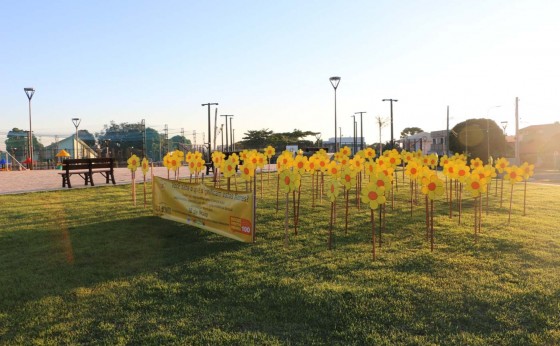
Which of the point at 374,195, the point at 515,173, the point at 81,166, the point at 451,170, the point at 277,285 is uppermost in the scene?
the point at 81,166

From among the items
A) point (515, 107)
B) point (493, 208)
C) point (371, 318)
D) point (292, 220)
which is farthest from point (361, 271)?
point (515, 107)

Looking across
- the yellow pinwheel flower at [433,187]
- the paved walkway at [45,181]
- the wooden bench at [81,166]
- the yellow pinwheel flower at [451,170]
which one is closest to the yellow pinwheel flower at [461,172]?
the yellow pinwheel flower at [451,170]

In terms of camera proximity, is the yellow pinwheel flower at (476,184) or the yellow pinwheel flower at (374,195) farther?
the yellow pinwheel flower at (476,184)

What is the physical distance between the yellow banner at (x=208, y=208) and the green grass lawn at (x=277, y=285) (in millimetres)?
214

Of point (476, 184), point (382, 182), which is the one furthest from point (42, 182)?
point (476, 184)

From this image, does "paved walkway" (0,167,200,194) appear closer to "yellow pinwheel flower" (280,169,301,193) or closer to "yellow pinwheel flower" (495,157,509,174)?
"yellow pinwheel flower" (280,169,301,193)

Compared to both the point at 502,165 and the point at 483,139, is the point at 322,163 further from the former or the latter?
the point at 483,139

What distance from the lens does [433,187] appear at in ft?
21.1

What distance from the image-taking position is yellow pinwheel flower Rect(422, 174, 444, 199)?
636 cm

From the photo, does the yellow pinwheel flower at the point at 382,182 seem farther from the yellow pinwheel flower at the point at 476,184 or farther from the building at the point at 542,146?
the building at the point at 542,146

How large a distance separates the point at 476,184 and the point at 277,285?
4263 mm

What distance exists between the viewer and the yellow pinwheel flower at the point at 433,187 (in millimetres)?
6363

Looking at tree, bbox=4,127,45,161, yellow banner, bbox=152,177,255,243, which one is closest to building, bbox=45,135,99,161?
tree, bbox=4,127,45,161

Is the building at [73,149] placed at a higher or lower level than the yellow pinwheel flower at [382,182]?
higher
